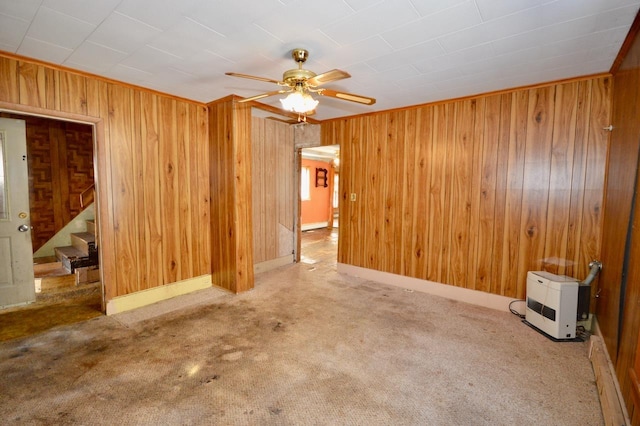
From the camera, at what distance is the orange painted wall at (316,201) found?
9023mm

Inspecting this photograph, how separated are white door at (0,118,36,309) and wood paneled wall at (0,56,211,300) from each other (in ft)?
3.32

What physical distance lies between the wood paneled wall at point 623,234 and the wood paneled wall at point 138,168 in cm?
421

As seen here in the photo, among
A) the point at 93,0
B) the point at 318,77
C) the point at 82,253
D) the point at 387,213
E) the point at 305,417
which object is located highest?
the point at 93,0

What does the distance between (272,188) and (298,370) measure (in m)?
3.33

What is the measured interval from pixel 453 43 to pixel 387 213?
2.43m

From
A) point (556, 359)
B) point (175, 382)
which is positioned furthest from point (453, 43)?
point (175, 382)

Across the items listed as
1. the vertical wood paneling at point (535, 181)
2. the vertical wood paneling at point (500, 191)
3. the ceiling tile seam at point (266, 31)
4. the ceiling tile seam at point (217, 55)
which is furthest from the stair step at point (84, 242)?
the vertical wood paneling at point (535, 181)

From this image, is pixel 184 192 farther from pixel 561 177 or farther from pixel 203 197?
pixel 561 177

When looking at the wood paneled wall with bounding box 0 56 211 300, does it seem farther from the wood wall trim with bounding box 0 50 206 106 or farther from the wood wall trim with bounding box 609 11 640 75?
the wood wall trim with bounding box 609 11 640 75

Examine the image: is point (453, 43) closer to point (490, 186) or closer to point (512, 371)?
point (490, 186)

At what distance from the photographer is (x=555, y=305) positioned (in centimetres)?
260

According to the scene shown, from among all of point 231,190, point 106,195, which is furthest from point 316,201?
point 106,195

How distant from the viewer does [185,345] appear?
8.18 feet

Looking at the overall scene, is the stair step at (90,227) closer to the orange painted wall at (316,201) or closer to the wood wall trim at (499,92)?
the wood wall trim at (499,92)
